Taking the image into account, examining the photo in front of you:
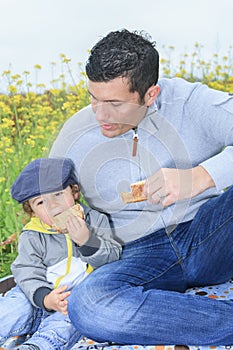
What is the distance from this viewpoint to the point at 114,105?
147cm

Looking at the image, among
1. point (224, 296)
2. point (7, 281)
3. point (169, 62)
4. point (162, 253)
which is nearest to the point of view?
point (162, 253)

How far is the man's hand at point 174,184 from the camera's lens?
→ 1.43 metres

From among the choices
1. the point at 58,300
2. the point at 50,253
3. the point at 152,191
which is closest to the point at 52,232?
the point at 50,253

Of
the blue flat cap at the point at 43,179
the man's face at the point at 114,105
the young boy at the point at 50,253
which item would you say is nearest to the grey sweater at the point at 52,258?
the young boy at the point at 50,253

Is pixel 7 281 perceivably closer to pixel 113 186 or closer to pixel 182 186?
pixel 113 186

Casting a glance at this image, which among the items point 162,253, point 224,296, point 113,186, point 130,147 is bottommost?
point 224,296

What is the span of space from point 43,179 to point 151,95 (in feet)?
1.19

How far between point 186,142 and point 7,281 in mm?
724

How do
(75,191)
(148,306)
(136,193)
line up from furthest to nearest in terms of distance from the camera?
1. (75,191)
2. (136,193)
3. (148,306)

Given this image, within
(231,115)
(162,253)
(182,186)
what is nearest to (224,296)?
(162,253)

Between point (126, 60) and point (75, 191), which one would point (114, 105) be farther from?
point (75, 191)

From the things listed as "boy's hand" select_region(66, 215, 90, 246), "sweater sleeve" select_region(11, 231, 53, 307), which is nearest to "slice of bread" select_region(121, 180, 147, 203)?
"boy's hand" select_region(66, 215, 90, 246)

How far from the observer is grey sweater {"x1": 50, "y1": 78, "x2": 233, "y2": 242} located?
160cm

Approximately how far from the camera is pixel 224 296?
5.47 feet
